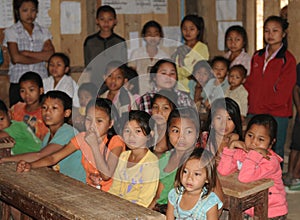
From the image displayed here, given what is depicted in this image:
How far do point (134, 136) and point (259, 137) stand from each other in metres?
0.86

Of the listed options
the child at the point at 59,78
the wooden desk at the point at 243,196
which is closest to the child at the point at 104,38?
the child at the point at 59,78

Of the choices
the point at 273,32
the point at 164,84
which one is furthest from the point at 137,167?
the point at 273,32

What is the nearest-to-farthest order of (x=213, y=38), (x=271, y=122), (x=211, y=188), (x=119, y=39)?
(x=211, y=188) < (x=271, y=122) < (x=119, y=39) < (x=213, y=38)

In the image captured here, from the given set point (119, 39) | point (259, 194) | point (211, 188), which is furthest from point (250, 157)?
point (119, 39)

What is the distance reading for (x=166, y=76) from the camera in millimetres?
5301

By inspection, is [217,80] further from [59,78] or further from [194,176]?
[194,176]

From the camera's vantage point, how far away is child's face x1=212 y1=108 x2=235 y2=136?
417 cm

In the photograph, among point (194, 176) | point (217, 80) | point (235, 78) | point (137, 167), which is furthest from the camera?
point (217, 80)

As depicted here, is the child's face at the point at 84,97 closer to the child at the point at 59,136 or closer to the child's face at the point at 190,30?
the child at the point at 59,136

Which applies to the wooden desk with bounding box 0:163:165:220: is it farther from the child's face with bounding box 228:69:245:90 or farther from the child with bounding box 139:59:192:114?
the child's face with bounding box 228:69:245:90

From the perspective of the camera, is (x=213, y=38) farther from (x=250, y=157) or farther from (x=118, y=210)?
(x=118, y=210)

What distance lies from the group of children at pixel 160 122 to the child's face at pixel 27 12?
11 mm

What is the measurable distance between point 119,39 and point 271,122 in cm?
277

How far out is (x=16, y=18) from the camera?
663 centimetres
